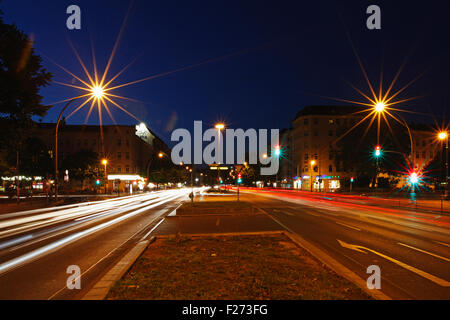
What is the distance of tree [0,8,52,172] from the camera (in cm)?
2192

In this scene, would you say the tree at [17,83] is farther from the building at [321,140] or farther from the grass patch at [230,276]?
the building at [321,140]

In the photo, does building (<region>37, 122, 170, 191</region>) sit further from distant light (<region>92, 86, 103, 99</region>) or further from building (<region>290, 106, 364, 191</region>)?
distant light (<region>92, 86, 103, 99</region>)

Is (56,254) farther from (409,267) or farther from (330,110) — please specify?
(330,110)

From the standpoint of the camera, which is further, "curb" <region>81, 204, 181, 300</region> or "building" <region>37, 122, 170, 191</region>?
"building" <region>37, 122, 170, 191</region>

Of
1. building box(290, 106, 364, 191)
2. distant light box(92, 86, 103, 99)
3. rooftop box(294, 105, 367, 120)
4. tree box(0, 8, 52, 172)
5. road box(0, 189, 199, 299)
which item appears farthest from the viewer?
rooftop box(294, 105, 367, 120)

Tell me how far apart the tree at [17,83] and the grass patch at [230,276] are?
70.4ft

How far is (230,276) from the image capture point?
573 centimetres

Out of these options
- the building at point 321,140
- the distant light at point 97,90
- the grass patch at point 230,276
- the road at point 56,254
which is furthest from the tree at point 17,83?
the building at point 321,140

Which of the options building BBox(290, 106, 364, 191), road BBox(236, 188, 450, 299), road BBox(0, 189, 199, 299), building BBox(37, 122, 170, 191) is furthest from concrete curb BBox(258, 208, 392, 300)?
building BBox(37, 122, 170, 191)

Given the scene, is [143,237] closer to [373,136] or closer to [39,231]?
[39,231]

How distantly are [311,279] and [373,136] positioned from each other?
59284 mm

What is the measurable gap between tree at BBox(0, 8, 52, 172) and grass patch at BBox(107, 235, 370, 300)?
70.4 ft

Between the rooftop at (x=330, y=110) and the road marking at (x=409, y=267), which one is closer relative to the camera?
the road marking at (x=409, y=267)

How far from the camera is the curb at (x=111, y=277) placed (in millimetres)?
4719
